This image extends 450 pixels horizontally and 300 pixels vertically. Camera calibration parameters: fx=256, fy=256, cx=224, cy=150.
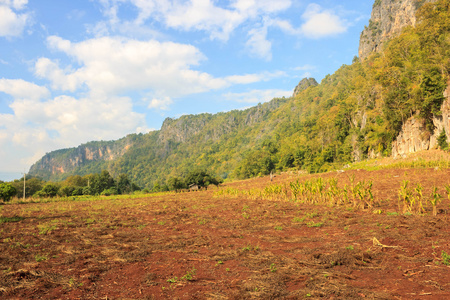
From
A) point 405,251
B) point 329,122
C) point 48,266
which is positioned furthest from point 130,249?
point 329,122

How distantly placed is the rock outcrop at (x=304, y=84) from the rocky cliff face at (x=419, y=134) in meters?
155

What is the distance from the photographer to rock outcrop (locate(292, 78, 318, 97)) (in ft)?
618

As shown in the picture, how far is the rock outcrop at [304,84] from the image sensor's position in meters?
188

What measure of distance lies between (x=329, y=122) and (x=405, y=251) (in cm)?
7090

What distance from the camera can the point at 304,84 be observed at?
631ft

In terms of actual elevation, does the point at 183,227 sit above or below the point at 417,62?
below

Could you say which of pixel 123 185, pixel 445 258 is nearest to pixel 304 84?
pixel 123 185

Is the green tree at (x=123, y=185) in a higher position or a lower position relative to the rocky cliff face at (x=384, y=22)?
lower

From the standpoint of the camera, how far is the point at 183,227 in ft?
40.1

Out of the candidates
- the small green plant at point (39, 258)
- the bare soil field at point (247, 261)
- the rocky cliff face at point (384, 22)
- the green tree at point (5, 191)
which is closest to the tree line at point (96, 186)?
the green tree at point (5, 191)

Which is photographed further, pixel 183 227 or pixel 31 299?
pixel 183 227

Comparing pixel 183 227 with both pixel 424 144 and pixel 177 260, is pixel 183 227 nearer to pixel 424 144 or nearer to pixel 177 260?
pixel 177 260

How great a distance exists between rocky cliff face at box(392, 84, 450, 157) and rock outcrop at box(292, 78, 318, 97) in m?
155

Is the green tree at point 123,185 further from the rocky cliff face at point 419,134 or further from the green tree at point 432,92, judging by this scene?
the green tree at point 432,92
